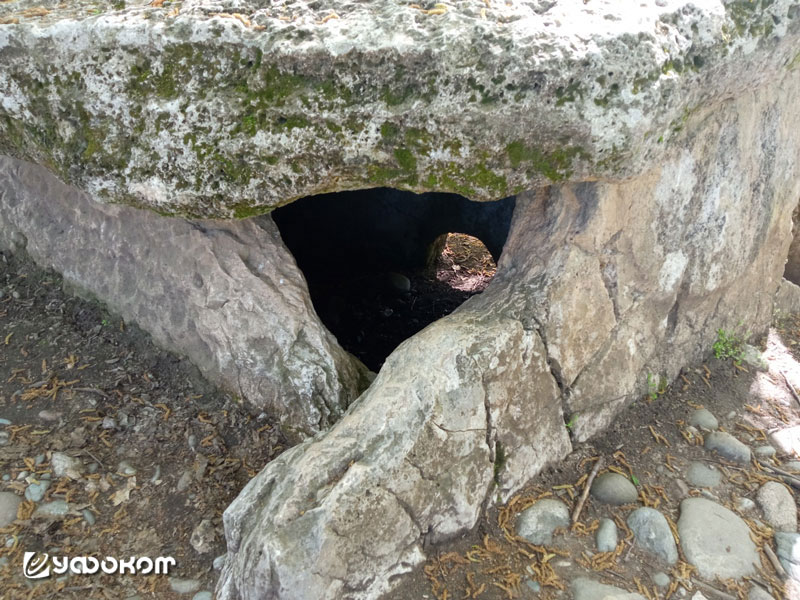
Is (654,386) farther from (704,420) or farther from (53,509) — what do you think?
(53,509)

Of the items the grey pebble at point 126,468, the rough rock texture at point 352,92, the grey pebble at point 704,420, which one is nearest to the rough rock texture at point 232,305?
the grey pebble at point 126,468

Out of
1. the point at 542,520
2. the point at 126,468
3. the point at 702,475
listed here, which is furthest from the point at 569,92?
the point at 126,468

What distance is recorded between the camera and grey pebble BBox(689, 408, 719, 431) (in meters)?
2.98

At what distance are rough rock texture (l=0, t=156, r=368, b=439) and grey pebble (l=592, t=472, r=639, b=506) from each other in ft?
3.41

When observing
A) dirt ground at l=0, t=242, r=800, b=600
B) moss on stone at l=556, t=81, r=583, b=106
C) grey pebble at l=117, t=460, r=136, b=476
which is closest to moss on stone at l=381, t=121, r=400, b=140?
moss on stone at l=556, t=81, r=583, b=106

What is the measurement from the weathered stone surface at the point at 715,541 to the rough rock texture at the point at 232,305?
1386mm

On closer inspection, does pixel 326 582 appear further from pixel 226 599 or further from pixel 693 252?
pixel 693 252

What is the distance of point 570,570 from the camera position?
233 centimetres

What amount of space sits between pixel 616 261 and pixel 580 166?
29.8 inches

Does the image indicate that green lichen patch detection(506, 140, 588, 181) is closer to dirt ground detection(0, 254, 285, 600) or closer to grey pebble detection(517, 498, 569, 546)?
grey pebble detection(517, 498, 569, 546)

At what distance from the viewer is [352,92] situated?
1.97 meters

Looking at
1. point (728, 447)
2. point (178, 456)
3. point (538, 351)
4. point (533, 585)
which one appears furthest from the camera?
point (728, 447)

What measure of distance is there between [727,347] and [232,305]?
2.40m

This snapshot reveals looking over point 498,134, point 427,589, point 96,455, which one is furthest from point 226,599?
point 498,134
